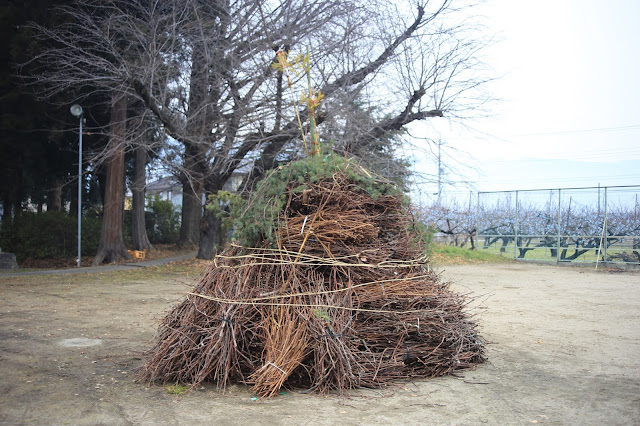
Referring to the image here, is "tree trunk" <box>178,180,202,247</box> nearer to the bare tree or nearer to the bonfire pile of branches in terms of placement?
the bare tree

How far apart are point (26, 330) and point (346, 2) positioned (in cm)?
1144

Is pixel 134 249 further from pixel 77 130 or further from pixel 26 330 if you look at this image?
pixel 26 330

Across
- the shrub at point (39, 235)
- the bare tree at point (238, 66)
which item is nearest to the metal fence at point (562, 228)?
the bare tree at point (238, 66)

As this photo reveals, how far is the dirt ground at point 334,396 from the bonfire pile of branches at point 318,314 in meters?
0.22

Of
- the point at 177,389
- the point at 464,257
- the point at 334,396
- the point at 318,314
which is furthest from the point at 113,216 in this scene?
the point at 334,396

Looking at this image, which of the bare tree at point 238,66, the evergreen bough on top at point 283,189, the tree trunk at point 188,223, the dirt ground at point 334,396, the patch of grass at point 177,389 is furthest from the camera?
the tree trunk at point 188,223

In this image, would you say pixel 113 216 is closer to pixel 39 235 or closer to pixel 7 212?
pixel 39 235

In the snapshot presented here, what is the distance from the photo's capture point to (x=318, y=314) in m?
4.97

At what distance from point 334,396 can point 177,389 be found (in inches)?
58.4

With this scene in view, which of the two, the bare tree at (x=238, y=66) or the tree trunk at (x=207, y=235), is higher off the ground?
the bare tree at (x=238, y=66)

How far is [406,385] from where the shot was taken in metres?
5.13

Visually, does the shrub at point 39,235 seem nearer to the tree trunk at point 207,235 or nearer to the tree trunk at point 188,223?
the tree trunk at point 207,235

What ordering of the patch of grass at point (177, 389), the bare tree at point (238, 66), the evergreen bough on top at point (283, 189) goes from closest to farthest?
the patch of grass at point (177, 389) < the evergreen bough on top at point (283, 189) < the bare tree at point (238, 66)

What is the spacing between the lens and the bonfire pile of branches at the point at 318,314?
16.3ft
